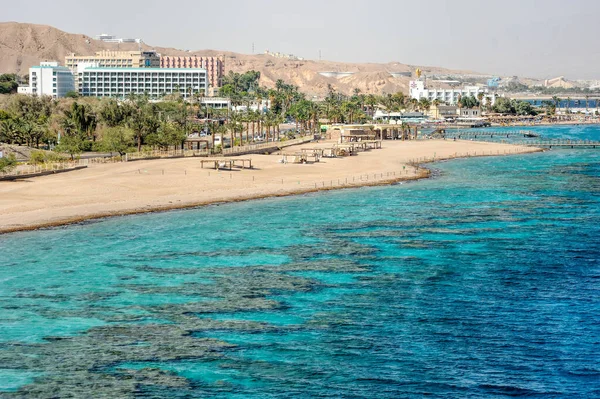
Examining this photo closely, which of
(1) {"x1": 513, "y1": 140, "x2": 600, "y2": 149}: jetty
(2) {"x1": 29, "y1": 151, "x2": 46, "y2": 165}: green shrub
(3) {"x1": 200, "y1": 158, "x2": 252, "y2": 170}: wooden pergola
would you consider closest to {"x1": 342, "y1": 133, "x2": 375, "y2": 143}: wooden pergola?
(1) {"x1": 513, "y1": 140, "x2": 600, "y2": 149}: jetty

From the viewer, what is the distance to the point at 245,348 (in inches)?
1407

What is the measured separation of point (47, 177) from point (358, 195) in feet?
112

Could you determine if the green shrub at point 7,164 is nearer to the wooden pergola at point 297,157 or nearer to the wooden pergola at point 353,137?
the wooden pergola at point 297,157

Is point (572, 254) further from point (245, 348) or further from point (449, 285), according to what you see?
point (245, 348)

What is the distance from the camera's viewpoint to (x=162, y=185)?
287 ft

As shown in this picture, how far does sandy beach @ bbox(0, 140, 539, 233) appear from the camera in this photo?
70688 millimetres

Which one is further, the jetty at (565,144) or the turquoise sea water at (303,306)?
the jetty at (565,144)

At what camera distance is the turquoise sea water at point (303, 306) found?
106 ft

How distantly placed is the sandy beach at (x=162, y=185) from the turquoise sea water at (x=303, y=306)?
4.73 metres

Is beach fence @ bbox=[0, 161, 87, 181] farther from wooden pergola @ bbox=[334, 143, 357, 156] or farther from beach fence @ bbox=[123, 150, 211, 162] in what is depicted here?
wooden pergola @ bbox=[334, 143, 357, 156]

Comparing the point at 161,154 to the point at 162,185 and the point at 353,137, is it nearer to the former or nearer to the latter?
the point at 162,185

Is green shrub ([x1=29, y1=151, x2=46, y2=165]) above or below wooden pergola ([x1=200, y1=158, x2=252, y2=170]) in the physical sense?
above

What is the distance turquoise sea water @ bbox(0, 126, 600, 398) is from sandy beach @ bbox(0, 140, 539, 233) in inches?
186

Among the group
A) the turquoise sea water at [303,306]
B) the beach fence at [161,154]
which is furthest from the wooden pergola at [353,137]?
the turquoise sea water at [303,306]
